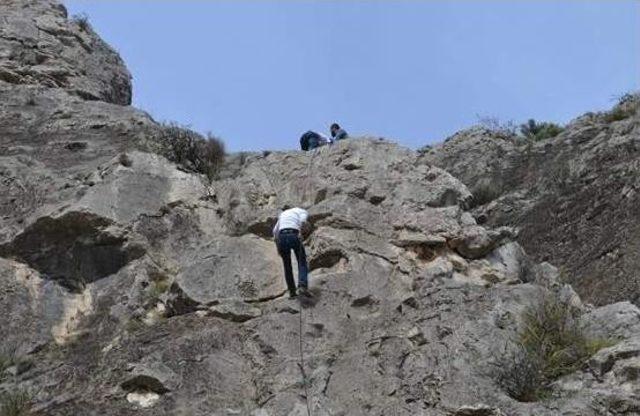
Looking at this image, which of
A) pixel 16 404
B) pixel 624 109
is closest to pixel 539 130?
pixel 624 109

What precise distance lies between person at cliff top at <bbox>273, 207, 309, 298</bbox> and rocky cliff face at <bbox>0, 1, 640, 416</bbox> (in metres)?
0.30

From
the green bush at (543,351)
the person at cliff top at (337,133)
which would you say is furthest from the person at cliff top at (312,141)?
the green bush at (543,351)

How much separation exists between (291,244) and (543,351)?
3.67 metres

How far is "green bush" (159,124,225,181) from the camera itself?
63.1 ft

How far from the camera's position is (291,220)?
15273 millimetres

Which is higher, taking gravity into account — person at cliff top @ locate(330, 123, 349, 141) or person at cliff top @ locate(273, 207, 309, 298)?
person at cliff top @ locate(330, 123, 349, 141)

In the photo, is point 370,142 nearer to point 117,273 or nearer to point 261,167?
point 261,167

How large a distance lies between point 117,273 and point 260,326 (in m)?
2.84

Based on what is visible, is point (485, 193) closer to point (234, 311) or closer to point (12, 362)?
point (234, 311)

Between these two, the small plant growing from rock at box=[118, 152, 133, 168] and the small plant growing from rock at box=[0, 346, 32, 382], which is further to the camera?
the small plant growing from rock at box=[118, 152, 133, 168]

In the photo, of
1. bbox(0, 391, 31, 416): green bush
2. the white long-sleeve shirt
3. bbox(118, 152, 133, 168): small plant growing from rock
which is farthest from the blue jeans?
bbox(118, 152, 133, 168): small plant growing from rock

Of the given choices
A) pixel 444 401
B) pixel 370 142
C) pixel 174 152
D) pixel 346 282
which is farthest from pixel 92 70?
pixel 444 401

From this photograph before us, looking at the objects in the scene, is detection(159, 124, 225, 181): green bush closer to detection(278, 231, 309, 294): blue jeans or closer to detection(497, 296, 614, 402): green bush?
detection(278, 231, 309, 294): blue jeans

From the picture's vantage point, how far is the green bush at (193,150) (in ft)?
63.1
